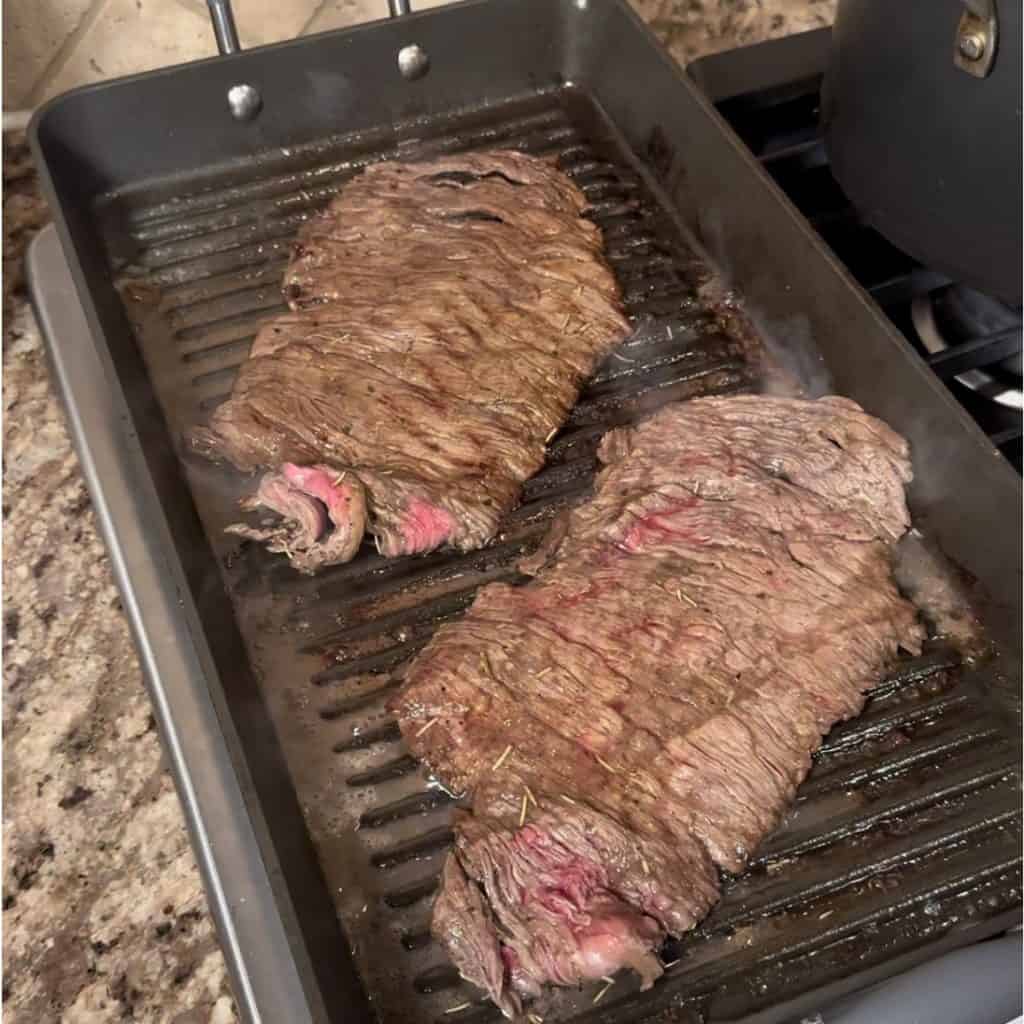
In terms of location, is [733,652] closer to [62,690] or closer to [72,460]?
[62,690]

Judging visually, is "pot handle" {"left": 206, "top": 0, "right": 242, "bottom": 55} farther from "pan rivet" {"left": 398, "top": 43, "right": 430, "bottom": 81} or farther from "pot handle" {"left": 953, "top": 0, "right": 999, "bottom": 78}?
"pot handle" {"left": 953, "top": 0, "right": 999, "bottom": 78}

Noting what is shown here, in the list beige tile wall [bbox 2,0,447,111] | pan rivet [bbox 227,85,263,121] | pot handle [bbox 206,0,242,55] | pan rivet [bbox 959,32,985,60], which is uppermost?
beige tile wall [bbox 2,0,447,111]

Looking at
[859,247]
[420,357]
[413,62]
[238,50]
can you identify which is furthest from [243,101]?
[859,247]

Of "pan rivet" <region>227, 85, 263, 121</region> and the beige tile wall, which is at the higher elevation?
the beige tile wall

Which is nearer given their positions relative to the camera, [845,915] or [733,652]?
[845,915]

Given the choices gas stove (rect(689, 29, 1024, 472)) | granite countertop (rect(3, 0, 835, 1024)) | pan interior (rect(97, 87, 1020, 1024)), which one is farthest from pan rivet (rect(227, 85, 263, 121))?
gas stove (rect(689, 29, 1024, 472))

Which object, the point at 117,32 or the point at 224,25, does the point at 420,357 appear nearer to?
the point at 224,25

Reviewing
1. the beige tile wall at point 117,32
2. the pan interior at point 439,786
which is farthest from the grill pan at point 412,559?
the beige tile wall at point 117,32

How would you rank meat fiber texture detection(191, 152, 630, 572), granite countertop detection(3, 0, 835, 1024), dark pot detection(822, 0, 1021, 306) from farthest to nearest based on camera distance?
meat fiber texture detection(191, 152, 630, 572) → dark pot detection(822, 0, 1021, 306) → granite countertop detection(3, 0, 835, 1024)

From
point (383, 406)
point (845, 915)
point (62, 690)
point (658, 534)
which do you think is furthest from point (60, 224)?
point (845, 915)
